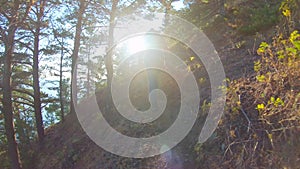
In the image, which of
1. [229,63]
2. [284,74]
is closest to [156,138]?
[229,63]

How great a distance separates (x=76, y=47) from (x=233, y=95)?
31.2 ft

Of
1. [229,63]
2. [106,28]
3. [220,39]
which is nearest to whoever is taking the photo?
[229,63]

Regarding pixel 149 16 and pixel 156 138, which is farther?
pixel 149 16

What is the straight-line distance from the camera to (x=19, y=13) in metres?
9.48

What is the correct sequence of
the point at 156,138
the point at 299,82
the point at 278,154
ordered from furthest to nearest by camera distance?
1. the point at 156,138
2. the point at 299,82
3. the point at 278,154

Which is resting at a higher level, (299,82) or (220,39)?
(220,39)

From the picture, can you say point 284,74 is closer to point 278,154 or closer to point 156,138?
point 278,154

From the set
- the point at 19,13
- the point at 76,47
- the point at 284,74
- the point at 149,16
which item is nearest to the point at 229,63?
the point at 284,74

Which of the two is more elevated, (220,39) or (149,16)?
(149,16)

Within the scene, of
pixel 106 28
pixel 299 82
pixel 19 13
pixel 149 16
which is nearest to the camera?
pixel 299 82

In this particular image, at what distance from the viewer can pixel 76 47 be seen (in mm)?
12625

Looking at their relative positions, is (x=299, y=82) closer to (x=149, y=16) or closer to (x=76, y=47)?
(x=149, y=16)

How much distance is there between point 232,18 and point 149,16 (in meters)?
3.73

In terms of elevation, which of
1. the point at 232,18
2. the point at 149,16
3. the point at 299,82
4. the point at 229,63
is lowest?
the point at 299,82
